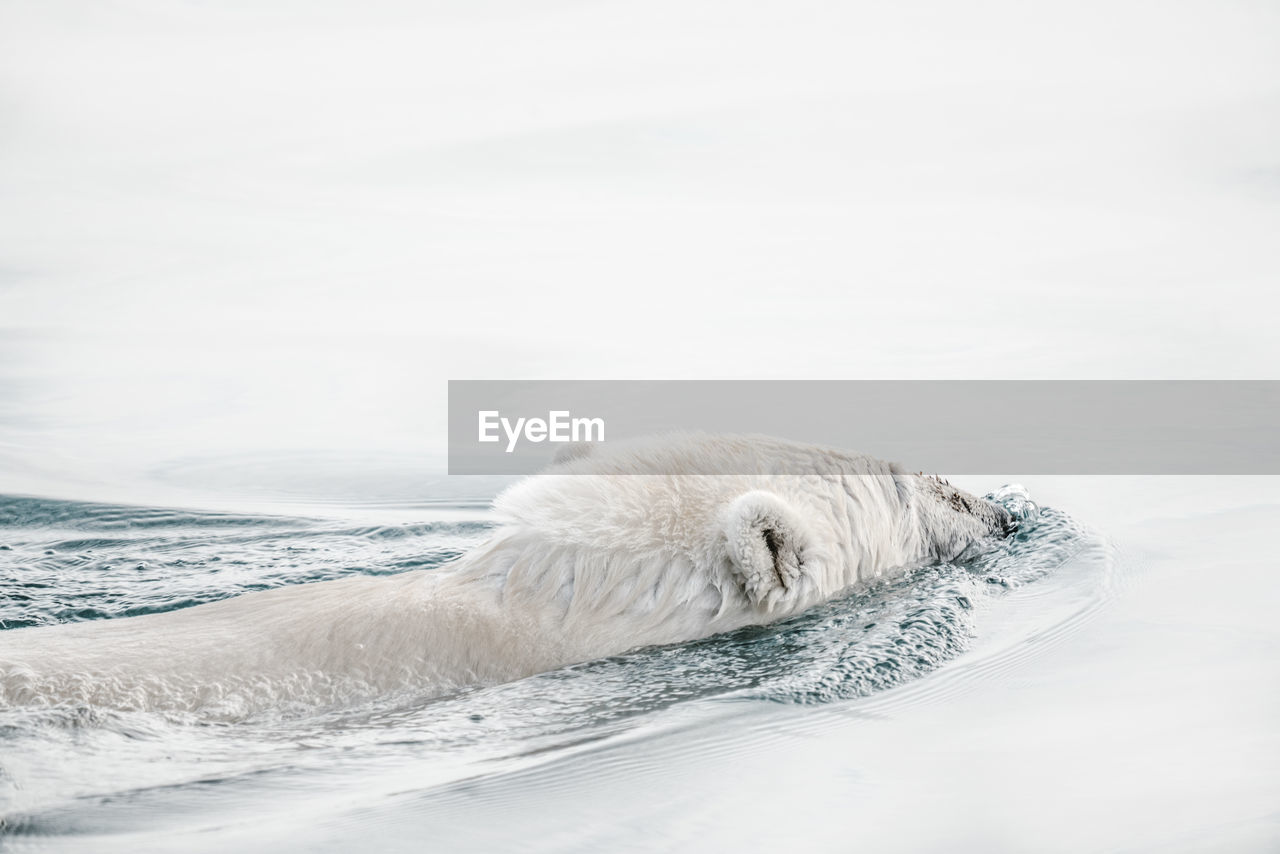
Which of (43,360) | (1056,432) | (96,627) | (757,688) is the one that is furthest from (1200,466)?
(43,360)

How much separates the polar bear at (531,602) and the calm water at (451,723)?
0.31 ft

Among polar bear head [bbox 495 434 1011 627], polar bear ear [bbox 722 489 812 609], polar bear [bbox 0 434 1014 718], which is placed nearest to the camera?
polar bear [bbox 0 434 1014 718]

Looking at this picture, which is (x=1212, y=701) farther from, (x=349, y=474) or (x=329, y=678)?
(x=349, y=474)

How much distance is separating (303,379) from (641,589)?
766cm

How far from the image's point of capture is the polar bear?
432 centimetres

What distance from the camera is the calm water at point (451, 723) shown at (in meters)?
3.67

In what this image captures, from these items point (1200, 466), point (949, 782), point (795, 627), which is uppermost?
point (1200, 466)

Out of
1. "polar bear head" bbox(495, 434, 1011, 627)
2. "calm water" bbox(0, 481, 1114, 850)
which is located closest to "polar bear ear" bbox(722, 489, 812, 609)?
"polar bear head" bbox(495, 434, 1011, 627)

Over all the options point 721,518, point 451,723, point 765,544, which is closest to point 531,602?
point 451,723

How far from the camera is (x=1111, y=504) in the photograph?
7.93 metres

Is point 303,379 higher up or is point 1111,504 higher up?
point 303,379

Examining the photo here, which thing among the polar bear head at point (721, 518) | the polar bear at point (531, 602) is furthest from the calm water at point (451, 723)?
the polar bear head at point (721, 518)

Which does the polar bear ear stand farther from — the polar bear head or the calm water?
the calm water

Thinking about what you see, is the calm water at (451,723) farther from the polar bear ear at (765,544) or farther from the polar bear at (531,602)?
the polar bear ear at (765,544)
